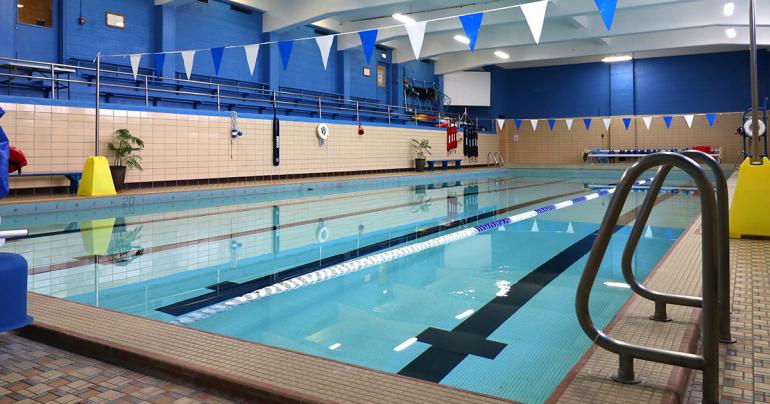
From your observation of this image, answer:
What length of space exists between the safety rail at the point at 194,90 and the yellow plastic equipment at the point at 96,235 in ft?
10.3

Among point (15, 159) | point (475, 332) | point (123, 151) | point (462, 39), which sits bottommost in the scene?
point (475, 332)

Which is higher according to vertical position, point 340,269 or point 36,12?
point 36,12

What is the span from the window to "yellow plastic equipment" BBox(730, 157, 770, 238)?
1146 centimetres

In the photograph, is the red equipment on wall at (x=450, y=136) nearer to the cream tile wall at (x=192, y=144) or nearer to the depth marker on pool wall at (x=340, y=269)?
the cream tile wall at (x=192, y=144)

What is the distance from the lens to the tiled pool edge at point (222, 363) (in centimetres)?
166

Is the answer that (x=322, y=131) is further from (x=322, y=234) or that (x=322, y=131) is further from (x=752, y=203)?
(x=752, y=203)

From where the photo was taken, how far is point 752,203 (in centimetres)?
434

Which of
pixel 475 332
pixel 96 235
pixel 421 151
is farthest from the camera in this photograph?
pixel 421 151

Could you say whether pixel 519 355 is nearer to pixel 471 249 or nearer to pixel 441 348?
pixel 441 348

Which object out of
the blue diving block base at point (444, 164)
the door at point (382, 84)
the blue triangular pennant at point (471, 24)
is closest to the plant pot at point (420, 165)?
the blue diving block base at point (444, 164)

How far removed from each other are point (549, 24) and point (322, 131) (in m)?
7.87

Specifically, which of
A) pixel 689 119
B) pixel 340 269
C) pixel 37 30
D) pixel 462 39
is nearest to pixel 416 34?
pixel 340 269

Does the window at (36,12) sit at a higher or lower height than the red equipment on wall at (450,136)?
higher

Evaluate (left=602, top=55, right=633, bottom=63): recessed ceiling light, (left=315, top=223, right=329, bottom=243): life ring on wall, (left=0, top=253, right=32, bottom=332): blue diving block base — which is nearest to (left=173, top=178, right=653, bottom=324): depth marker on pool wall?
(left=0, top=253, right=32, bottom=332): blue diving block base
